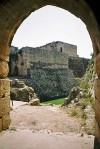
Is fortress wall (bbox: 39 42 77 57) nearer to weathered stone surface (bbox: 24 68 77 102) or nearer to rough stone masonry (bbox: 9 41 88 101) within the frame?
rough stone masonry (bbox: 9 41 88 101)

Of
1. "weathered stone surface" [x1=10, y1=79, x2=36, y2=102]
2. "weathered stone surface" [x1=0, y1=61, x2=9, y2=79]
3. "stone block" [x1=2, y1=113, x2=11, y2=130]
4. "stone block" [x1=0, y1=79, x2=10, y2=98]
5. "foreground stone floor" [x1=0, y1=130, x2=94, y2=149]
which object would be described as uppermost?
"weathered stone surface" [x1=0, y1=61, x2=9, y2=79]

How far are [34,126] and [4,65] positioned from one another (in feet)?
9.70

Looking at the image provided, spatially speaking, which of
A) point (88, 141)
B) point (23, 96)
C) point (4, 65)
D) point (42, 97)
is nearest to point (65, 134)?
point (88, 141)

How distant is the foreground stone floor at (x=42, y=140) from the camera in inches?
154

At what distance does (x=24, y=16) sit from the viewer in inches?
191

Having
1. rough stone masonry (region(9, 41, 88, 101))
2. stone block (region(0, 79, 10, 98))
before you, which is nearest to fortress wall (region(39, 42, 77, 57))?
rough stone masonry (region(9, 41, 88, 101))

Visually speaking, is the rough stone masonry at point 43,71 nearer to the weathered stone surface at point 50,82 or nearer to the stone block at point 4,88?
the weathered stone surface at point 50,82

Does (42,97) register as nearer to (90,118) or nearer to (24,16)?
(90,118)

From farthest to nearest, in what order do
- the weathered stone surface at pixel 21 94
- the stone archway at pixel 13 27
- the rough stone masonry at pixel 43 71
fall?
the rough stone masonry at pixel 43 71 < the weathered stone surface at pixel 21 94 < the stone archway at pixel 13 27

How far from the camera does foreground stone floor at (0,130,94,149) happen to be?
3.92m

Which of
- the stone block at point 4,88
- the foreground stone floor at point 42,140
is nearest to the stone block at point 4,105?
the stone block at point 4,88

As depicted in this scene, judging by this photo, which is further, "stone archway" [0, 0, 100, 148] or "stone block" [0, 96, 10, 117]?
"stone block" [0, 96, 10, 117]

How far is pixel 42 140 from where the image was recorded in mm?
4305

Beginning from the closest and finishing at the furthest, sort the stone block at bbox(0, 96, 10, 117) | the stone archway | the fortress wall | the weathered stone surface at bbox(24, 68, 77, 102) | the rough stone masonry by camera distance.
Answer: the stone archway, the stone block at bbox(0, 96, 10, 117), the weathered stone surface at bbox(24, 68, 77, 102), the rough stone masonry, the fortress wall
